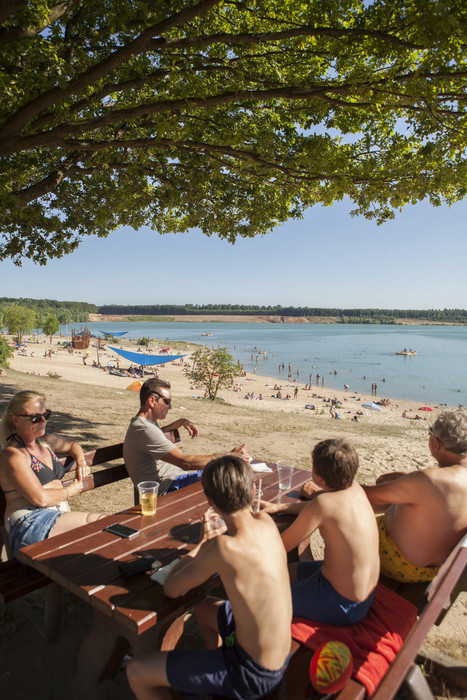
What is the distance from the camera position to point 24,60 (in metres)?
3.85

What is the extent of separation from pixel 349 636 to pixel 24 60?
5.02m

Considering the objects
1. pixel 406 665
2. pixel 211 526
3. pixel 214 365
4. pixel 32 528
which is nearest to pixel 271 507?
pixel 211 526

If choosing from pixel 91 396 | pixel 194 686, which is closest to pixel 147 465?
pixel 194 686

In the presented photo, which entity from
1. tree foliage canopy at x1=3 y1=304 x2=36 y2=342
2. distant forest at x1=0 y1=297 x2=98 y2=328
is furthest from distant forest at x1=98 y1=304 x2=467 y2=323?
tree foliage canopy at x1=3 y1=304 x2=36 y2=342

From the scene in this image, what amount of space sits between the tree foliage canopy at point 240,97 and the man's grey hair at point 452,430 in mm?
2279

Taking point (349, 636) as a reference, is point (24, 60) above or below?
above

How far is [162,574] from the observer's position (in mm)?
1708

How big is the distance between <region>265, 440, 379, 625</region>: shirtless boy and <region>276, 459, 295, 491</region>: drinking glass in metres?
0.83

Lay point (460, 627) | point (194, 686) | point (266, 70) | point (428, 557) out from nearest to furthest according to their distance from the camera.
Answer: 1. point (194, 686)
2. point (428, 557)
3. point (460, 627)
4. point (266, 70)

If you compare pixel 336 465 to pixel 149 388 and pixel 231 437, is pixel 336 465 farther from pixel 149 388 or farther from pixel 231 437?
pixel 231 437

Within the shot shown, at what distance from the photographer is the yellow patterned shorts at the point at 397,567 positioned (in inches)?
87.0

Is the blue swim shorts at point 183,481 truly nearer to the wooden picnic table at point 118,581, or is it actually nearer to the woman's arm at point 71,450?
the woman's arm at point 71,450

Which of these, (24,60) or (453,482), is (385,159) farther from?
(453,482)

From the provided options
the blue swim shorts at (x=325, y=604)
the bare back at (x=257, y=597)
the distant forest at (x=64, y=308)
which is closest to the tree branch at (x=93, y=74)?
the bare back at (x=257, y=597)
